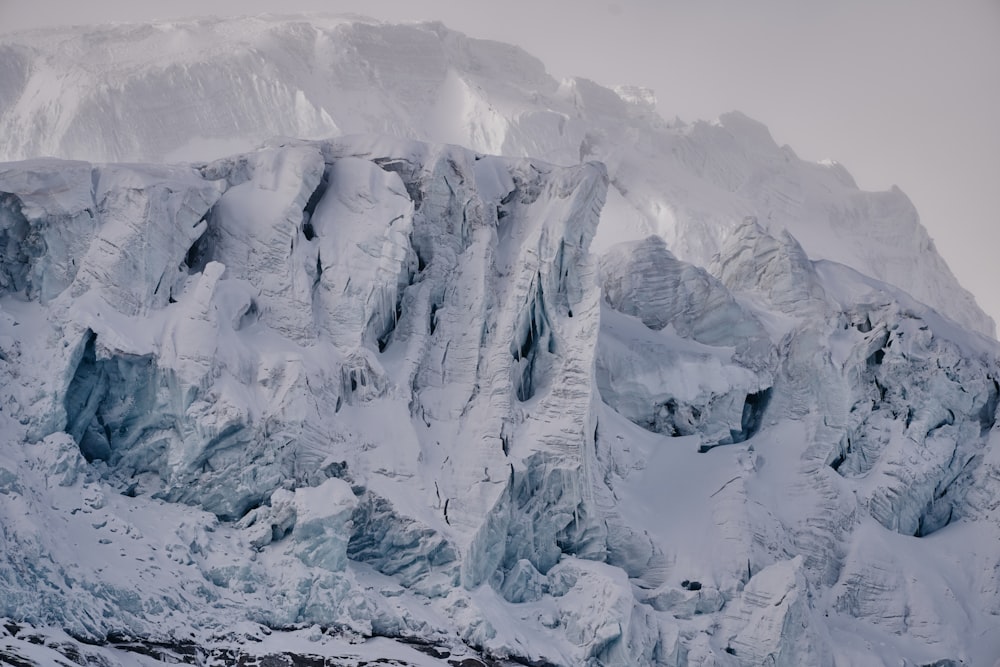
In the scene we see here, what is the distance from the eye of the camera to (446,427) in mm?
63188

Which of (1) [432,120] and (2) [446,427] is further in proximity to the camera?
(1) [432,120]

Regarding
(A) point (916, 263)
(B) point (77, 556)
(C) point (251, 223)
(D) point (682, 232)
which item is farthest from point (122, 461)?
(A) point (916, 263)

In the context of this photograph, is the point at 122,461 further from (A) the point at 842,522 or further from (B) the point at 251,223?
(A) the point at 842,522

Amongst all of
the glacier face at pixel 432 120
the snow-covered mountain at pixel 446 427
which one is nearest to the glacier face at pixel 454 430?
the snow-covered mountain at pixel 446 427

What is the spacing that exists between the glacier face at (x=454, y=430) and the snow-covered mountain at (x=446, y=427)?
0.42 ft

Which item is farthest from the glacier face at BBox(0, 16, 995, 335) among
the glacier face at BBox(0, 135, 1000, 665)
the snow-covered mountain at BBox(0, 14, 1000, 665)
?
the glacier face at BBox(0, 135, 1000, 665)

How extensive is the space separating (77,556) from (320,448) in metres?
10.8

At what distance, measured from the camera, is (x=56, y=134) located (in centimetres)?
8038

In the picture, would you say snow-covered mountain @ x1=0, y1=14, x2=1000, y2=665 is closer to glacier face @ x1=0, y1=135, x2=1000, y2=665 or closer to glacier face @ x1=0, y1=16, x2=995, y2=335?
glacier face @ x1=0, y1=135, x2=1000, y2=665

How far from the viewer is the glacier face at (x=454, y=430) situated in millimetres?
55969

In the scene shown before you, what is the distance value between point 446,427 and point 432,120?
3530 cm

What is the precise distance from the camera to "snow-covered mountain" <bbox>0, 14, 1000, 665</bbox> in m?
55.3

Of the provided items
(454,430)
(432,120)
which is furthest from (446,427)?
(432,120)

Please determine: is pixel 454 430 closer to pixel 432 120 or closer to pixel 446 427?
pixel 446 427
